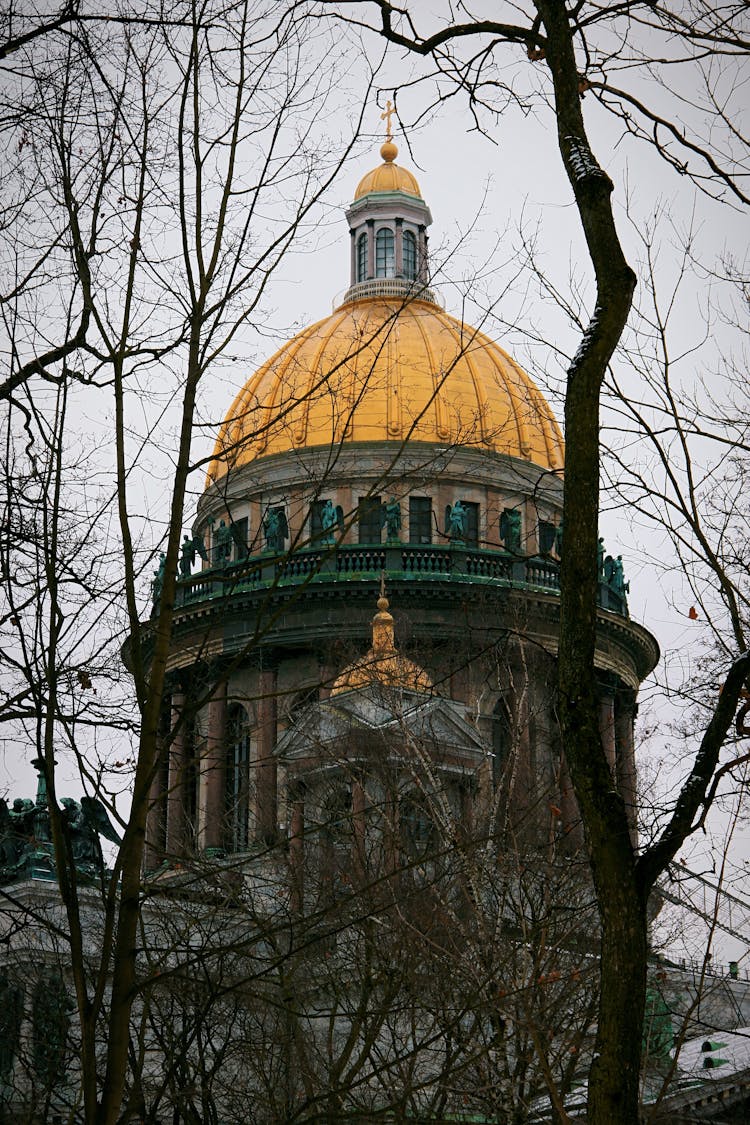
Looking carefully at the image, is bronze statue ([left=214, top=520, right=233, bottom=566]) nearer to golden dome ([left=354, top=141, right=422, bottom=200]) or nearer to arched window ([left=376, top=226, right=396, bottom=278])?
arched window ([left=376, top=226, right=396, bottom=278])

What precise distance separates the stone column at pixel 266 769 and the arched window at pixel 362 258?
20.3m

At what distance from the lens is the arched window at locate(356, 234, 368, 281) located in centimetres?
7156

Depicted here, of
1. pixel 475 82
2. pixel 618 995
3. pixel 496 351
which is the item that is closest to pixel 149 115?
pixel 475 82

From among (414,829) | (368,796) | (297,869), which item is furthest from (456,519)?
(297,869)

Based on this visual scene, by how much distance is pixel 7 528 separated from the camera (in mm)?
11547

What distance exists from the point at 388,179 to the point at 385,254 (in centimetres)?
394

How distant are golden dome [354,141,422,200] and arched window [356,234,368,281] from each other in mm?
2119

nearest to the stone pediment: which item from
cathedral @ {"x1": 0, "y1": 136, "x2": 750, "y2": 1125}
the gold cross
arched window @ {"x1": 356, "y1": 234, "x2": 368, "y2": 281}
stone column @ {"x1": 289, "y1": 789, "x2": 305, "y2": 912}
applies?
cathedral @ {"x1": 0, "y1": 136, "x2": 750, "y2": 1125}

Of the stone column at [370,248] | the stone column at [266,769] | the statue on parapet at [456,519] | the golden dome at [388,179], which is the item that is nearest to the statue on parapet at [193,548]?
the stone column at [266,769]

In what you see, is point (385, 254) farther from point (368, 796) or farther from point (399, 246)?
point (368, 796)

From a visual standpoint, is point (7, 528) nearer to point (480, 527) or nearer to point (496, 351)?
point (480, 527)

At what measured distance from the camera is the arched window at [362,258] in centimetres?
7156

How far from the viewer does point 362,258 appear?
72125mm

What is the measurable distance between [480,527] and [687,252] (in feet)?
147
